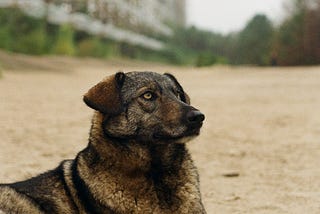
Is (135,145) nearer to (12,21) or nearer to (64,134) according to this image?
(64,134)

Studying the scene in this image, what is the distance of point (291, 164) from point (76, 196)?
185 inches

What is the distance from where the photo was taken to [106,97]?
4277mm

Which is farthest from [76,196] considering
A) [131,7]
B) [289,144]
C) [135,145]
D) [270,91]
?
[131,7]

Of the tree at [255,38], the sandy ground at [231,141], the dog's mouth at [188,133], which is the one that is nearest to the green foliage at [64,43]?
the tree at [255,38]

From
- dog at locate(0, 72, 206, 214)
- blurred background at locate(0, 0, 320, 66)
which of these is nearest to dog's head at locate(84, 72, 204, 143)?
dog at locate(0, 72, 206, 214)

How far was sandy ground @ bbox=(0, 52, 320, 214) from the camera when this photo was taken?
645cm

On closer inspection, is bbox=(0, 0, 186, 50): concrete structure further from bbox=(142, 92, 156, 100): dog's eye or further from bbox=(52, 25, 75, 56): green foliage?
bbox=(142, 92, 156, 100): dog's eye

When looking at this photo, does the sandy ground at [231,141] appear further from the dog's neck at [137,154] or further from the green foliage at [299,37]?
the green foliage at [299,37]

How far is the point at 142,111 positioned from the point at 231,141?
652 centimetres

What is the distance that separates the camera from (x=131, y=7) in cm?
8888

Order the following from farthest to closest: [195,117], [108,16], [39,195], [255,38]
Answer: [108,16] < [255,38] < [39,195] < [195,117]

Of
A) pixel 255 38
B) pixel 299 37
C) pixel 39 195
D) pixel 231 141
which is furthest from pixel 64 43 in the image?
pixel 39 195

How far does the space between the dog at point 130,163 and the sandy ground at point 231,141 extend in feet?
5.25

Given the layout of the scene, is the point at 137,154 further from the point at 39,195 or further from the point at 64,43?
the point at 64,43
